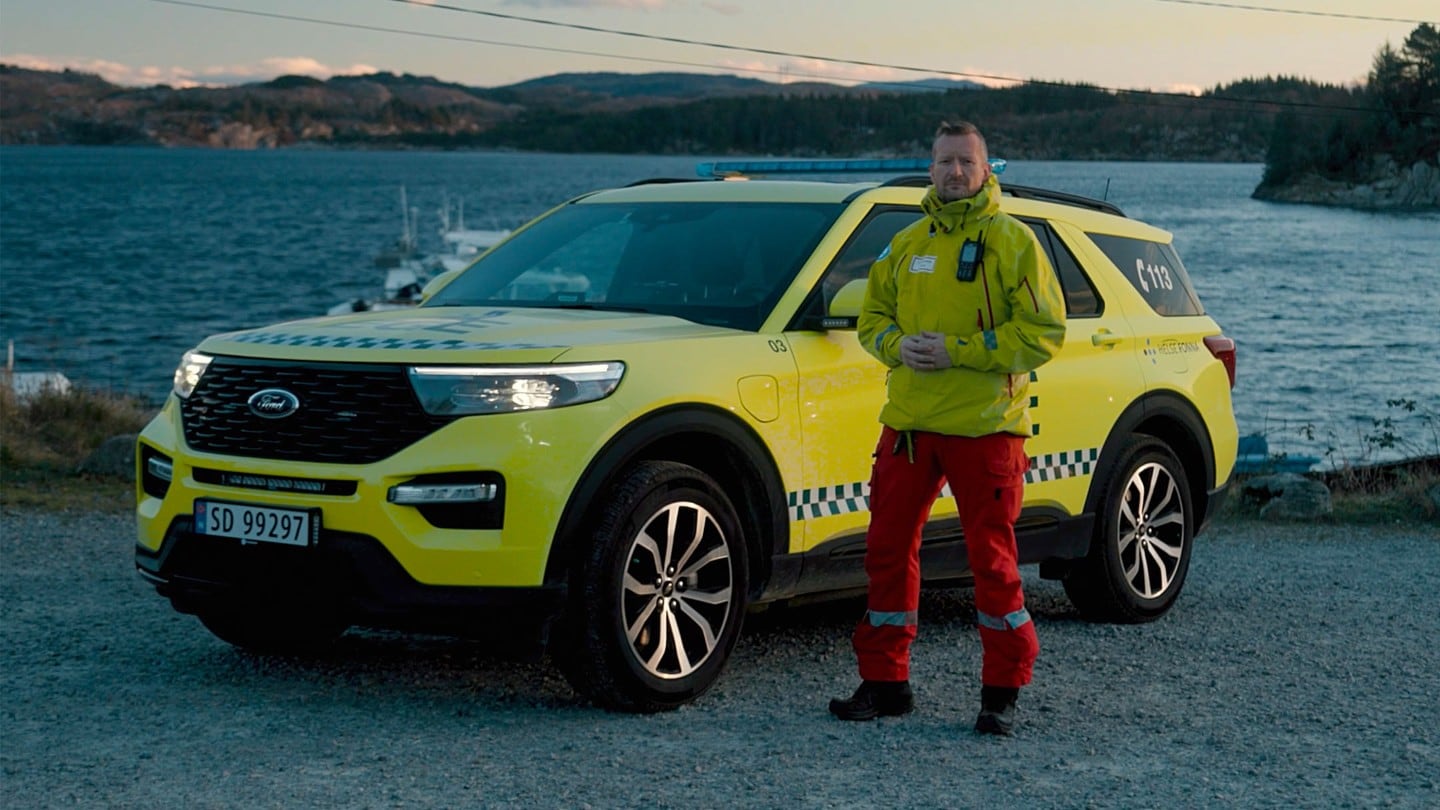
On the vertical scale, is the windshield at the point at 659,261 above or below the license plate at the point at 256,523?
above

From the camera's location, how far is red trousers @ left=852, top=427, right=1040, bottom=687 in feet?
18.2

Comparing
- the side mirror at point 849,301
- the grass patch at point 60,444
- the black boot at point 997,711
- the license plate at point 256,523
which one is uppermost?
the side mirror at point 849,301

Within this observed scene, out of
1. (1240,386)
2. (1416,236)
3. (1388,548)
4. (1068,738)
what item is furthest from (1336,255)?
(1068,738)

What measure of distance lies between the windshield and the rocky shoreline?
140369 mm

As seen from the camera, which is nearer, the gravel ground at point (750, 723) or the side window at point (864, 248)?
the gravel ground at point (750, 723)

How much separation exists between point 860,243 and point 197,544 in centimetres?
262

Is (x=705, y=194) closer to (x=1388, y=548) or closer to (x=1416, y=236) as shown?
(x=1388, y=548)

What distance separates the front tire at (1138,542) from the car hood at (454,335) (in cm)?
226

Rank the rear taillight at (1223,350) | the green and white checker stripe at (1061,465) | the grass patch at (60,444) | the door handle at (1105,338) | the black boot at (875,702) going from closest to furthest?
1. the black boot at (875,702)
2. the green and white checker stripe at (1061,465)
3. the door handle at (1105,338)
4. the rear taillight at (1223,350)
5. the grass patch at (60,444)

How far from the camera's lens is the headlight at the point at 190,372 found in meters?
5.81

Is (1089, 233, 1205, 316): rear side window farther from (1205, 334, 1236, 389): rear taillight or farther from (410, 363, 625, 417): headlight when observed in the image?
(410, 363, 625, 417): headlight

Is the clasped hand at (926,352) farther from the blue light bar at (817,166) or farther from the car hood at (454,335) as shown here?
the blue light bar at (817,166)

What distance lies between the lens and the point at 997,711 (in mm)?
5688

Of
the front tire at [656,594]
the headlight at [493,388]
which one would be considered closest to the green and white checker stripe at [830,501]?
the front tire at [656,594]
